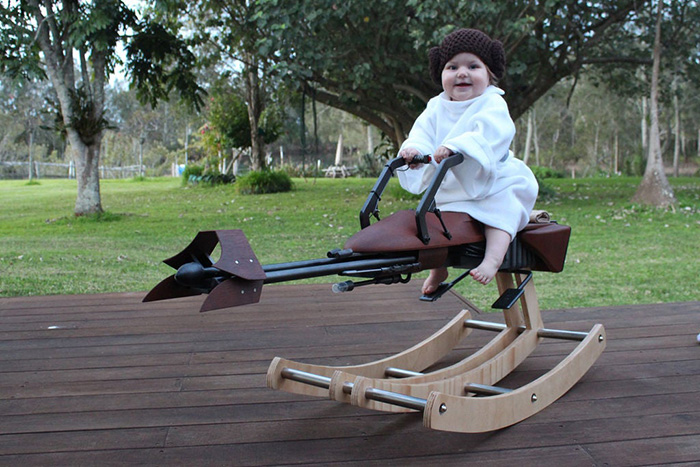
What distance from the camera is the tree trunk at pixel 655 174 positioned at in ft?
30.7

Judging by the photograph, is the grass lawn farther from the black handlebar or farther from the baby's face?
the black handlebar

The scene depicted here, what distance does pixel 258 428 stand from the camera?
218 cm

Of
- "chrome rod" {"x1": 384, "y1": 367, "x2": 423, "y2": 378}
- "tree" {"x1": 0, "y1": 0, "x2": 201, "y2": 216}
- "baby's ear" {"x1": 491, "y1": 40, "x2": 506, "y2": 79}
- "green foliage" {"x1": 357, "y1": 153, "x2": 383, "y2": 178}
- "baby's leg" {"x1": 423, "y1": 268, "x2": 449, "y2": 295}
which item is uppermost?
"tree" {"x1": 0, "y1": 0, "x2": 201, "y2": 216}

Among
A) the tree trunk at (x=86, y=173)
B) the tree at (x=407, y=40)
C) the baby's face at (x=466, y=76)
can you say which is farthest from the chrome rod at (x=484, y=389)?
the tree trunk at (x=86, y=173)

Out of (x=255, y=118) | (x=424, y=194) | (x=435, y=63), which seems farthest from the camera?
(x=255, y=118)

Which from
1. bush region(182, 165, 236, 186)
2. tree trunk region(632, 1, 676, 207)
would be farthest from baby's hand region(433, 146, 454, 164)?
bush region(182, 165, 236, 186)

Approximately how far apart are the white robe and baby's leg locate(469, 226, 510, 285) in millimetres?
30

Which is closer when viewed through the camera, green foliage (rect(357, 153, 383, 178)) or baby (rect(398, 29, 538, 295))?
baby (rect(398, 29, 538, 295))

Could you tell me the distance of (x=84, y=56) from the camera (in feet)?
29.5

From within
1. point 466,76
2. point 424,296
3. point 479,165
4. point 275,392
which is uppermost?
point 466,76

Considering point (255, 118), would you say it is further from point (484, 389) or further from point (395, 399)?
point (395, 399)

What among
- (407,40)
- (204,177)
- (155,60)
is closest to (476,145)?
(407,40)

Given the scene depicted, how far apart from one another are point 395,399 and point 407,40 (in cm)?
846

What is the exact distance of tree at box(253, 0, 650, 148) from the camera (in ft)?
27.8
